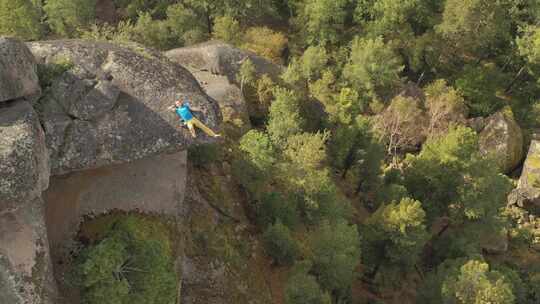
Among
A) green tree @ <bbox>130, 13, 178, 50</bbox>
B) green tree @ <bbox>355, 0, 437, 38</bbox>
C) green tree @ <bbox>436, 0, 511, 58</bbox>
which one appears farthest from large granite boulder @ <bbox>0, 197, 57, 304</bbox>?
green tree @ <bbox>436, 0, 511, 58</bbox>

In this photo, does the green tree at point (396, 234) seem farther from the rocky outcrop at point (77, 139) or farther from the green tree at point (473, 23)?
the green tree at point (473, 23)

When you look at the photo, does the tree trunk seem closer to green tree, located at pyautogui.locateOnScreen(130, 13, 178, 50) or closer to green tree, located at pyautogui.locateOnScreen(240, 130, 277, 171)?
green tree, located at pyautogui.locateOnScreen(240, 130, 277, 171)

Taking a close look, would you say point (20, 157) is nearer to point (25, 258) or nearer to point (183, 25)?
point (25, 258)

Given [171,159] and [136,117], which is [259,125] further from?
[136,117]

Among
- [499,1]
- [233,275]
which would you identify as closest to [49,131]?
[233,275]

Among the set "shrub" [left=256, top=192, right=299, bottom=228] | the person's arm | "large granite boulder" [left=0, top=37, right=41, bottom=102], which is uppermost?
"large granite boulder" [left=0, top=37, right=41, bottom=102]

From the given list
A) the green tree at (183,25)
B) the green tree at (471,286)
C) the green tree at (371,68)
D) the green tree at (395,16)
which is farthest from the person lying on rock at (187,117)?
the green tree at (395,16)

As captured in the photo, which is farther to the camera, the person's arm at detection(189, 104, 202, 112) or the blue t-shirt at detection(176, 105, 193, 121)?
the person's arm at detection(189, 104, 202, 112)

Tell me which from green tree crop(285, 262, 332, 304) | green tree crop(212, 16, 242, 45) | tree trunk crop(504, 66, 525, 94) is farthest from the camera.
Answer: tree trunk crop(504, 66, 525, 94)
